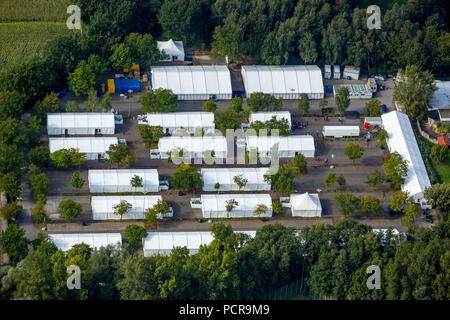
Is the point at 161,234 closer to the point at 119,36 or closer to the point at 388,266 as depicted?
the point at 388,266

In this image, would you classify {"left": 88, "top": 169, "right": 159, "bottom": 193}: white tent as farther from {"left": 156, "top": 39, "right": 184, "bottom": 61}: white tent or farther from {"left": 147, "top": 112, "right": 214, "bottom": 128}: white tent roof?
{"left": 156, "top": 39, "right": 184, "bottom": 61}: white tent

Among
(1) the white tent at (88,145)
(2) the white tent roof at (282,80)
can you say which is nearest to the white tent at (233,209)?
(1) the white tent at (88,145)

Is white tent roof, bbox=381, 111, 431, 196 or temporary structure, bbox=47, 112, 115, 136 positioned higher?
temporary structure, bbox=47, 112, 115, 136

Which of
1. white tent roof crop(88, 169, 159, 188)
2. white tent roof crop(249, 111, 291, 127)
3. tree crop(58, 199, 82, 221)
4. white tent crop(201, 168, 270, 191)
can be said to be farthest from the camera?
white tent roof crop(249, 111, 291, 127)

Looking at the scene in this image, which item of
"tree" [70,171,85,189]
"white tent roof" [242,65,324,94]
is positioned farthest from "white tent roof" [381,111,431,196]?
"tree" [70,171,85,189]

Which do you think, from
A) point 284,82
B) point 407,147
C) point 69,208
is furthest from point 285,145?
point 69,208

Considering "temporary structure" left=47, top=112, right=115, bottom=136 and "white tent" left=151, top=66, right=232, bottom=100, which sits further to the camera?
"white tent" left=151, top=66, right=232, bottom=100
